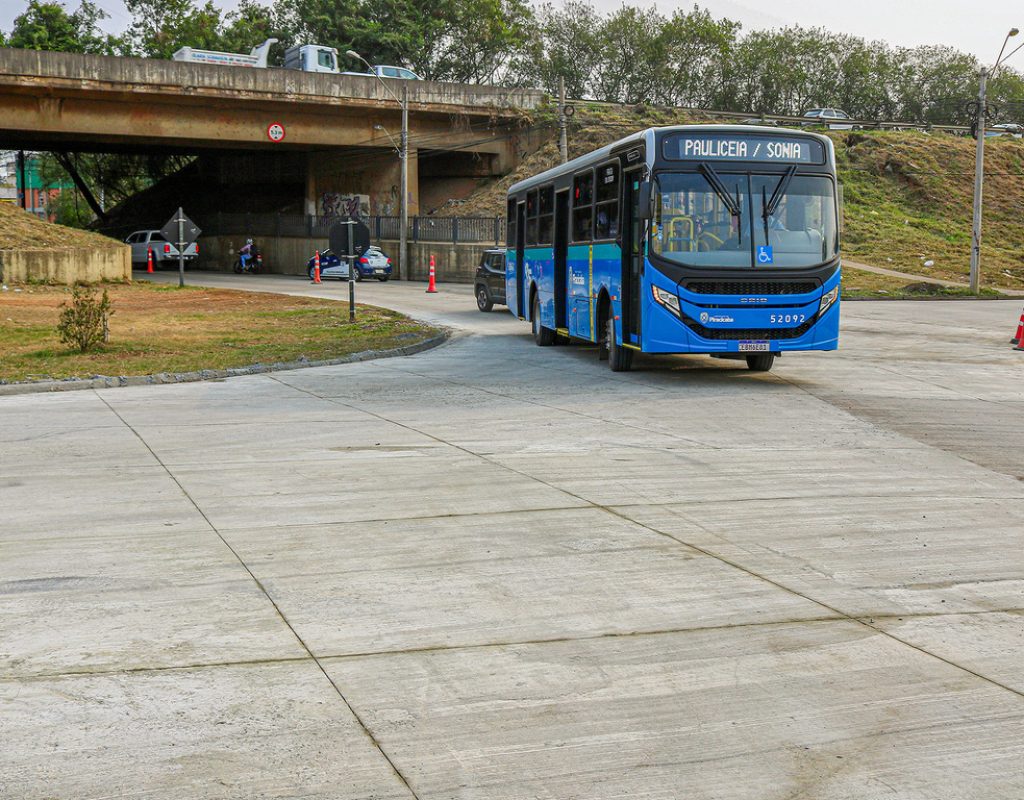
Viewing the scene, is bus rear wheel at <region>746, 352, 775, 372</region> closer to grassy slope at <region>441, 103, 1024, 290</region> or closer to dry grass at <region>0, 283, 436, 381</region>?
dry grass at <region>0, 283, 436, 381</region>

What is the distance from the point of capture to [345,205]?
62219 millimetres

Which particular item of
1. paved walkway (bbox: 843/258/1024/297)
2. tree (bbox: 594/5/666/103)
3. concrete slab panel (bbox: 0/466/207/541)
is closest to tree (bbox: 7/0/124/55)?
tree (bbox: 594/5/666/103)

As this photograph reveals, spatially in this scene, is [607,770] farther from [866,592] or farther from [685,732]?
[866,592]

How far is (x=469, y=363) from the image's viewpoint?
19688mm

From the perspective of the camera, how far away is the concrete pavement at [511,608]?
4254 mm

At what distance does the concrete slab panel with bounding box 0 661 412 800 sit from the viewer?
13.1 feet

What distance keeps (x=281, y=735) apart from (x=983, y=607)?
3666 mm

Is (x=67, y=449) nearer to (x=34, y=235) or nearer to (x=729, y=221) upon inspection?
(x=729, y=221)

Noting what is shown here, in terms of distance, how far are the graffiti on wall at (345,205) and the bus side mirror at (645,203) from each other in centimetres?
4661

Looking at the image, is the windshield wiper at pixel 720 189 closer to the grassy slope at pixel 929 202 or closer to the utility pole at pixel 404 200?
the grassy slope at pixel 929 202

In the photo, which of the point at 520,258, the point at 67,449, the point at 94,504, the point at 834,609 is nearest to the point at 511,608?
the point at 834,609

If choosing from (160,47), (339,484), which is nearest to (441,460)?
(339,484)

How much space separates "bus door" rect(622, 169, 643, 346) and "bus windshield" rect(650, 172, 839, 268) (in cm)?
66

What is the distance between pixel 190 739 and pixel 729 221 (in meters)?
12.6
